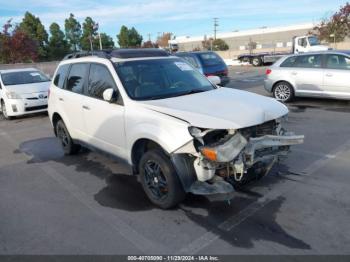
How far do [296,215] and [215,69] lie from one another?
973 cm

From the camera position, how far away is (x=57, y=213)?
4.12m

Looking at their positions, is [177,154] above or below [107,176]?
above

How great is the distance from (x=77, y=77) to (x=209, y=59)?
327 inches

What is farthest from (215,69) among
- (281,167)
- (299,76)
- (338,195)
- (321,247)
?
(321,247)

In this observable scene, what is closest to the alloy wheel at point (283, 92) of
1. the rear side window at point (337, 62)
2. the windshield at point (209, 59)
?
the rear side window at point (337, 62)

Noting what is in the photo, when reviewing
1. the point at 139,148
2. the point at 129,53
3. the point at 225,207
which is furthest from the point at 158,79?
the point at 225,207

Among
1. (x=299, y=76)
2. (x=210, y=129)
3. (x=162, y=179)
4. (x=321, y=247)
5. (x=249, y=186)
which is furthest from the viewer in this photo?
(x=299, y=76)

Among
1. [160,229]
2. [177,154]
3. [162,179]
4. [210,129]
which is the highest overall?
[210,129]

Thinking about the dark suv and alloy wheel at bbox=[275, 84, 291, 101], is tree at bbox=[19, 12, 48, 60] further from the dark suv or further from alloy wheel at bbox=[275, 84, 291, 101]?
alloy wheel at bbox=[275, 84, 291, 101]

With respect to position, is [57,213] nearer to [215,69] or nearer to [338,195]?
[338,195]

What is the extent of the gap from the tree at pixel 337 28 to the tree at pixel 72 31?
4088 cm

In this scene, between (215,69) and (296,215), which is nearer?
(296,215)

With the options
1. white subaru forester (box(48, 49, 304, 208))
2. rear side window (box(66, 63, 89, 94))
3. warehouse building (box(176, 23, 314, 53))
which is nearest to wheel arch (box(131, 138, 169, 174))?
white subaru forester (box(48, 49, 304, 208))

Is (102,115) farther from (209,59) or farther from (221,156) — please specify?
(209,59)
